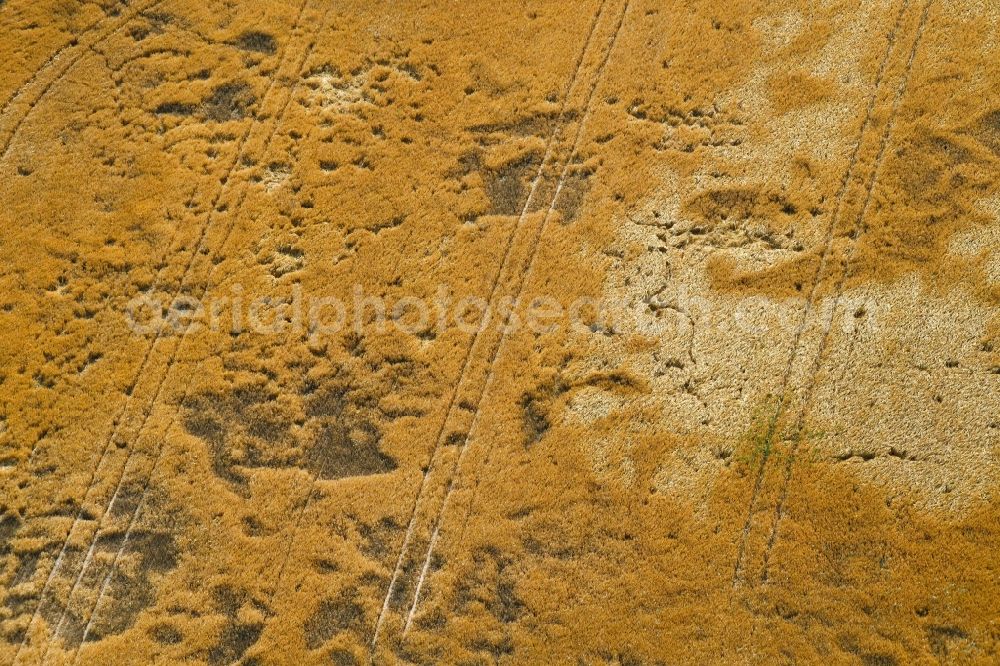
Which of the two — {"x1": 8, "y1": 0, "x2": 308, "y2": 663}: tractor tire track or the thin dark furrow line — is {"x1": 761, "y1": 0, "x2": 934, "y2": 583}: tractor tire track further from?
{"x1": 8, "y1": 0, "x2": 308, "y2": 663}: tractor tire track

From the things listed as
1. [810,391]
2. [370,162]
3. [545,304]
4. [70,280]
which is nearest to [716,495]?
[810,391]

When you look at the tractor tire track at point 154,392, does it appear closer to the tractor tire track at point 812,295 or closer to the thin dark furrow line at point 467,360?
the thin dark furrow line at point 467,360

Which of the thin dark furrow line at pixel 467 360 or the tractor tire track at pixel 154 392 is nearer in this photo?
the thin dark furrow line at pixel 467 360

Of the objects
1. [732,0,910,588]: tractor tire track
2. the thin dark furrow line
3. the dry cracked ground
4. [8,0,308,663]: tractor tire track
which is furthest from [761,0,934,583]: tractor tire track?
[8,0,308,663]: tractor tire track

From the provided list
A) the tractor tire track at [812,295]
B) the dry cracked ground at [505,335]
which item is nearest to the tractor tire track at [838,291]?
the dry cracked ground at [505,335]

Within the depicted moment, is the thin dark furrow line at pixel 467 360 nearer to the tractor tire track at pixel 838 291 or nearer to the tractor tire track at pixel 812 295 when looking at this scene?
the tractor tire track at pixel 812 295

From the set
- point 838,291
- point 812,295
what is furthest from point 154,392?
point 838,291

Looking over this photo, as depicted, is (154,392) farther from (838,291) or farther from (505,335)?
(838,291)

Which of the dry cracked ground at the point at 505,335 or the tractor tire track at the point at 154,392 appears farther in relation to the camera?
the tractor tire track at the point at 154,392

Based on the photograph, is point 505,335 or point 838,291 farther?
point 505,335

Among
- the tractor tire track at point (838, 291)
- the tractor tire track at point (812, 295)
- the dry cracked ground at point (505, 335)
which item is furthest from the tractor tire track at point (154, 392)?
the tractor tire track at point (838, 291)
